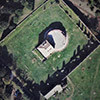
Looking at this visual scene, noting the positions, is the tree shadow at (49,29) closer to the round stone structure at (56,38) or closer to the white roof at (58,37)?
the round stone structure at (56,38)

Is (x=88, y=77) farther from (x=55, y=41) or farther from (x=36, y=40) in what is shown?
(x=36, y=40)

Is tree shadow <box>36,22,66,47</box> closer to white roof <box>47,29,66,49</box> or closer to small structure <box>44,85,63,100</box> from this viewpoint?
white roof <box>47,29,66,49</box>

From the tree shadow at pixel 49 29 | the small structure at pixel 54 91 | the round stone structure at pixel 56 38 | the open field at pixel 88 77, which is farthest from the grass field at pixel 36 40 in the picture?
the open field at pixel 88 77

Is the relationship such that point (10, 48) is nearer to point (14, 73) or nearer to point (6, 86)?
point (14, 73)

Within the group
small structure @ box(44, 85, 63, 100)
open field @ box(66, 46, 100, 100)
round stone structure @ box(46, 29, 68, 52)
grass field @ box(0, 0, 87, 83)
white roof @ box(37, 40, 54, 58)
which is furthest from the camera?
grass field @ box(0, 0, 87, 83)

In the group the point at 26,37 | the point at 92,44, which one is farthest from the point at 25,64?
the point at 92,44

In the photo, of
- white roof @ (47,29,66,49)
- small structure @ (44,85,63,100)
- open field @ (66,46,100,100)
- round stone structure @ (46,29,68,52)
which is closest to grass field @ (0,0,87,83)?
round stone structure @ (46,29,68,52)
